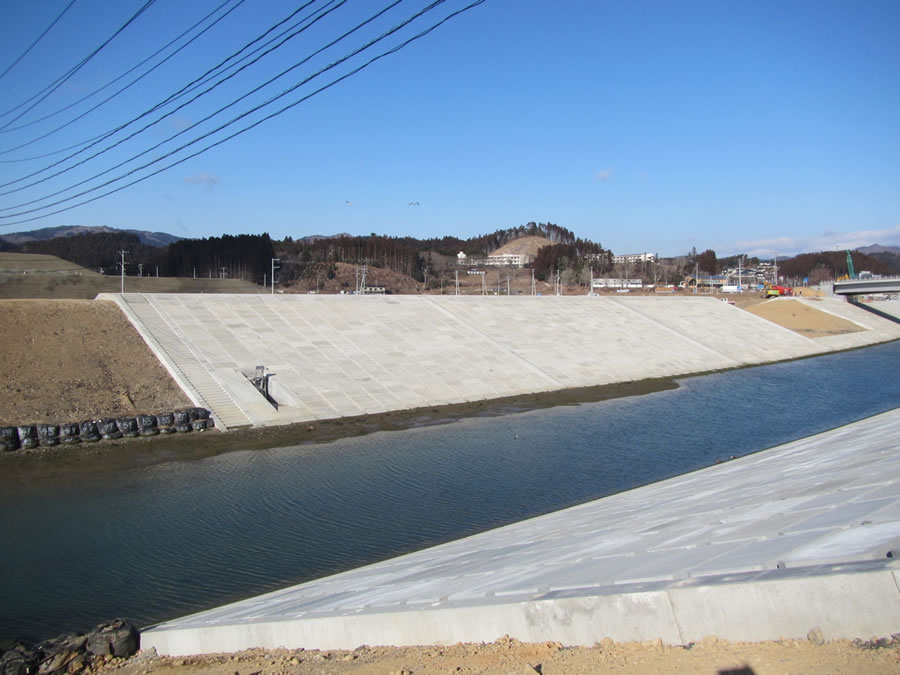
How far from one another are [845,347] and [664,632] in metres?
67.5

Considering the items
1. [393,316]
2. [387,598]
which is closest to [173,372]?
[393,316]

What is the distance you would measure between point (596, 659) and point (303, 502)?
12639 millimetres

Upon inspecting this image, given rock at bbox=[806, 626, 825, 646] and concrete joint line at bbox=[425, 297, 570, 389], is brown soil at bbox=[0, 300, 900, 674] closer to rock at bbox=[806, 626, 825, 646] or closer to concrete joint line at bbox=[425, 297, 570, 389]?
rock at bbox=[806, 626, 825, 646]

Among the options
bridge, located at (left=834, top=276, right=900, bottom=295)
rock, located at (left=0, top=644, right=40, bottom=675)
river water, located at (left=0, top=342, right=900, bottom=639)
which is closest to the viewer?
rock, located at (left=0, top=644, right=40, bottom=675)

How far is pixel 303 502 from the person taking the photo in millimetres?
17406

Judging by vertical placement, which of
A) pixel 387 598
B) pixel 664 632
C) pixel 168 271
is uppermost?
pixel 168 271

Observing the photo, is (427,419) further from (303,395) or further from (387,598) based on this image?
(387,598)

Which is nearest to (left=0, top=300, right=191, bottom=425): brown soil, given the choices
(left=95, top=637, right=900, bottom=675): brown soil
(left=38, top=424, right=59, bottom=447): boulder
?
(left=38, top=424, right=59, bottom=447): boulder

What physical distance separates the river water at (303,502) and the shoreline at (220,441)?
910mm

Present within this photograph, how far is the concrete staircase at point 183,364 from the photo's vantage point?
86.6 ft

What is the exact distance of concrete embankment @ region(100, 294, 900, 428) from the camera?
29109mm

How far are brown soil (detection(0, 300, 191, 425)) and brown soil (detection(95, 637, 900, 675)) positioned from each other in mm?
19997

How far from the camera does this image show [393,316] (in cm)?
4138

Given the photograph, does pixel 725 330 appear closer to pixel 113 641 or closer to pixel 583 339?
pixel 583 339
